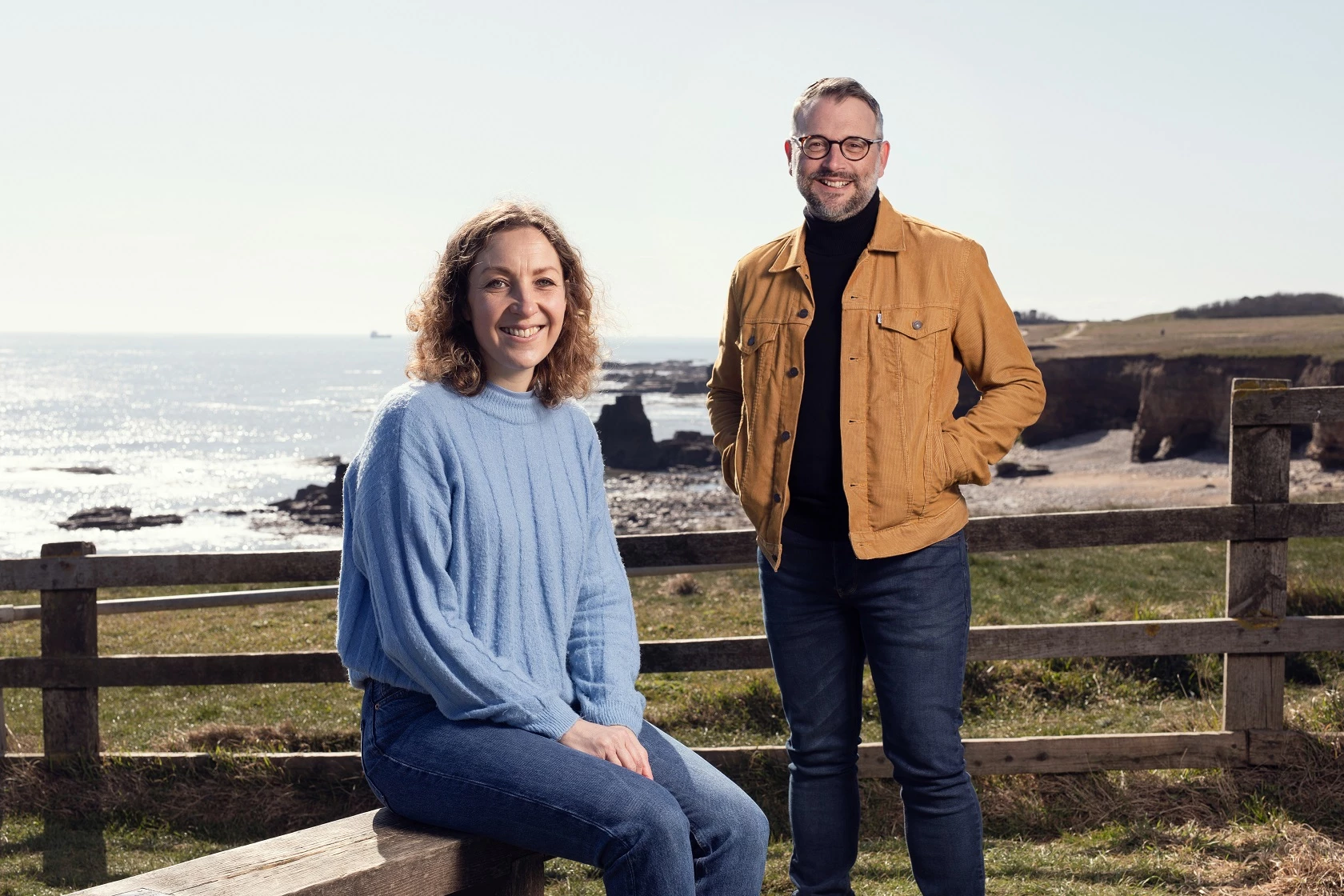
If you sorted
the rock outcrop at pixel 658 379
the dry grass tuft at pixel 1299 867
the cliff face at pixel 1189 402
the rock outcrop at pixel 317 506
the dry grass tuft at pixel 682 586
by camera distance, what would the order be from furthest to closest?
the rock outcrop at pixel 658 379, the cliff face at pixel 1189 402, the rock outcrop at pixel 317 506, the dry grass tuft at pixel 682 586, the dry grass tuft at pixel 1299 867

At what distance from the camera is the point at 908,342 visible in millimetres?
3006

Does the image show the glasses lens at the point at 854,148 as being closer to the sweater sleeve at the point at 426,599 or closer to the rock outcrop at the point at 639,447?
the sweater sleeve at the point at 426,599

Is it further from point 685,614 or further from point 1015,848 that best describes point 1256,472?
point 685,614

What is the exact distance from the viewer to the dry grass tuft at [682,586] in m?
10.4

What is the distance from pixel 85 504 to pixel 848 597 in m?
53.6

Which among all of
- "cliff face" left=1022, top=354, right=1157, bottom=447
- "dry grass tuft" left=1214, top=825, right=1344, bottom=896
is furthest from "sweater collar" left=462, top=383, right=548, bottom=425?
"cliff face" left=1022, top=354, right=1157, bottom=447

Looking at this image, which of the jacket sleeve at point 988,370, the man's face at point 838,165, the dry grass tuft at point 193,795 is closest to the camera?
the man's face at point 838,165

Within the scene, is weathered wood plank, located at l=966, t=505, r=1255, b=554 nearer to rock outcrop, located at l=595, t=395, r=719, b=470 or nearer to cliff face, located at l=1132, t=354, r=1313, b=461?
rock outcrop, located at l=595, t=395, r=719, b=470

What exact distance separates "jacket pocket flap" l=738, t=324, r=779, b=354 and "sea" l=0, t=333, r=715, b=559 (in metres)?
0.33

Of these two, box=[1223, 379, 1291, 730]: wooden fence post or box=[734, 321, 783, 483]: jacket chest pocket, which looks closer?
box=[734, 321, 783, 483]: jacket chest pocket

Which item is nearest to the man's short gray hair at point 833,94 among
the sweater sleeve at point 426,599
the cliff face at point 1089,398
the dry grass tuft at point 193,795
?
the sweater sleeve at point 426,599

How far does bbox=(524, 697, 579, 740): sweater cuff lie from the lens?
2.34m

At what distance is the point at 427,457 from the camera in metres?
2.36

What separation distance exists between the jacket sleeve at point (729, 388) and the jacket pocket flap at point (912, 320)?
0.45 metres
